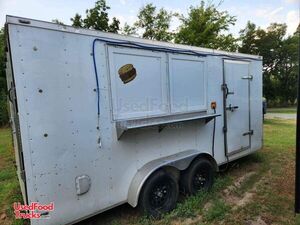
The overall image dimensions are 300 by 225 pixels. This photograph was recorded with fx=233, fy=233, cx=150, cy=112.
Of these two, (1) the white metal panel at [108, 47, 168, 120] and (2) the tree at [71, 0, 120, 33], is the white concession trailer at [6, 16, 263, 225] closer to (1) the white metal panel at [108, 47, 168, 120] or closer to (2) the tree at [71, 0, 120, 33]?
(1) the white metal panel at [108, 47, 168, 120]

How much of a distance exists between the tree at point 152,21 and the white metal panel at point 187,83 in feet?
40.6

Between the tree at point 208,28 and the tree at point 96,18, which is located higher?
the tree at point 96,18

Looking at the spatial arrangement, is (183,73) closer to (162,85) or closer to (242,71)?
(162,85)

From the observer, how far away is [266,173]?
180 inches

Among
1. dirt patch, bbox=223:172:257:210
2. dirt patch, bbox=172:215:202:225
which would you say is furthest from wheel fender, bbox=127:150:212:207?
dirt patch, bbox=223:172:257:210

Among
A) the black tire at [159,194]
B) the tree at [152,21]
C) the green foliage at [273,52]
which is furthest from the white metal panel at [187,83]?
the green foliage at [273,52]

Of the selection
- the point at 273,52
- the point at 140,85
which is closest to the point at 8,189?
the point at 140,85

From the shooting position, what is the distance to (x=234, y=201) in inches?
135

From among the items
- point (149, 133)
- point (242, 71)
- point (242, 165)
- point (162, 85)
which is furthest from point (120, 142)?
point (242, 165)

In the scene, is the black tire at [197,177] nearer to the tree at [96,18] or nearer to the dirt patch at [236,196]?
the dirt patch at [236,196]

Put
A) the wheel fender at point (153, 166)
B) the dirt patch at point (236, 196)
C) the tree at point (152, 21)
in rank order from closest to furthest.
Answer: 1. the wheel fender at point (153, 166)
2. the dirt patch at point (236, 196)
3. the tree at point (152, 21)

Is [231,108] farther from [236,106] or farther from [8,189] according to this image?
[8,189]

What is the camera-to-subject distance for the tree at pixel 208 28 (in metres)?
11.2

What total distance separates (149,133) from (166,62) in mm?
985
